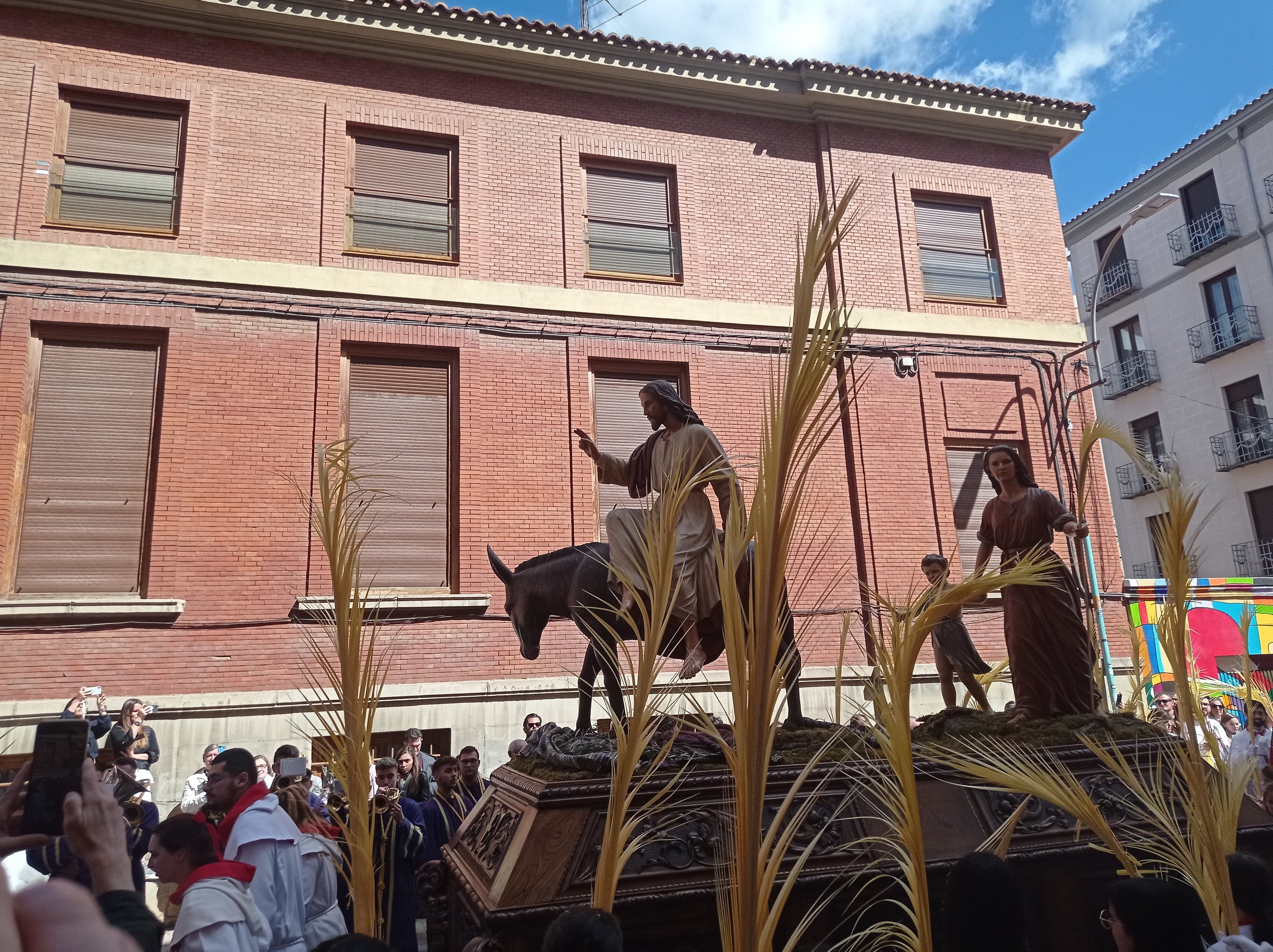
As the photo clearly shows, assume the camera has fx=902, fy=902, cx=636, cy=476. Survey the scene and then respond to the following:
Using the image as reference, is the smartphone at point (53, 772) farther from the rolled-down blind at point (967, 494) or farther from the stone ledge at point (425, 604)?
the rolled-down blind at point (967, 494)

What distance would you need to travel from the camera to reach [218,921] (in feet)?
8.59

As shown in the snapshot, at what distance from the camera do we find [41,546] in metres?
9.98

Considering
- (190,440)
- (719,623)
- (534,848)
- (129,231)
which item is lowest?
(534,848)

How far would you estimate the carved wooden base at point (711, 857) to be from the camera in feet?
10.3

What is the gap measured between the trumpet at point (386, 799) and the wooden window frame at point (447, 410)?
5244mm

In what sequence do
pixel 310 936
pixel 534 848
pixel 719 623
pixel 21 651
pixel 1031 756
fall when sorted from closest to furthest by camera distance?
pixel 534 848 → pixel 310 936 → pixel 1031 756 → pixel 719 623 → pixel 21 651

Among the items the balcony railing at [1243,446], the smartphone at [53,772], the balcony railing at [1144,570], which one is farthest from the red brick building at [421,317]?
the balcony railing at [1144,570]

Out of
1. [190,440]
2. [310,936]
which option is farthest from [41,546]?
[310,936]

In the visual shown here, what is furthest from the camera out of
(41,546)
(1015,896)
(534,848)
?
(41,546)

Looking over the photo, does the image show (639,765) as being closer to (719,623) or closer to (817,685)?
(719,623)

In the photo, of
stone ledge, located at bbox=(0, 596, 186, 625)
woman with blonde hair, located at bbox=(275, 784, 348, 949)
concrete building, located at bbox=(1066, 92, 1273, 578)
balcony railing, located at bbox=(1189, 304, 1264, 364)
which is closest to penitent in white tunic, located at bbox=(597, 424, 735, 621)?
woman with blonde hair, located at bbox=(275, 784, 348, 949)

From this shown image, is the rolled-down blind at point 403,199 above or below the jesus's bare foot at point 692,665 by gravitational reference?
above

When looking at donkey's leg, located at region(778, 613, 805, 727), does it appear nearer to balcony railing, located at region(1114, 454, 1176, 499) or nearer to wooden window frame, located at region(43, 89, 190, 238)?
wooden window frame, located at region(43, 89, 190, 238)

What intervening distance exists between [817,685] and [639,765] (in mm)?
8370
